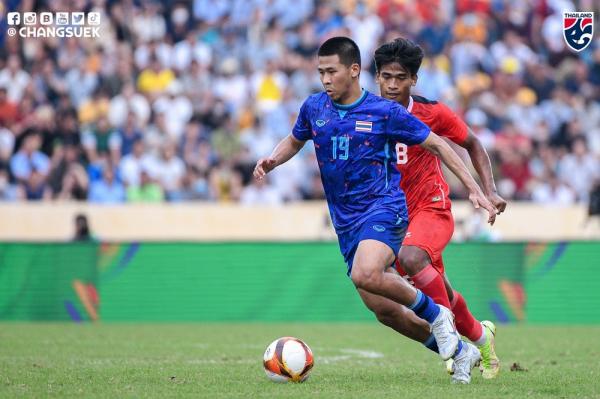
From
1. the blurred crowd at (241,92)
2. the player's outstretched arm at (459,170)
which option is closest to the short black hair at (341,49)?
the player's outstretched arm at (459,170)

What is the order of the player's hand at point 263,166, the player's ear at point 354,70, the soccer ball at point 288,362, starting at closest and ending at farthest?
the soccer ball at point 288,362
the player's ear at point 354,70
the player's hand at point 263,166

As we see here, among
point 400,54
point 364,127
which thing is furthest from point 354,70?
point 400,54

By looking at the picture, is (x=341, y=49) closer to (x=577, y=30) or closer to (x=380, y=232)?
(x=380, y=232)

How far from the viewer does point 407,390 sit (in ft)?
26.2

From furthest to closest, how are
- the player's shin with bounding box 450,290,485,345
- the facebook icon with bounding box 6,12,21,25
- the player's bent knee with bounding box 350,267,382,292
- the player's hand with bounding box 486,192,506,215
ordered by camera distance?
the facebook icon with bounding box 6,12,21,25
the player's shin with bounding box 450,290,485,345
the player's hand with bounding box 486,192,506,215
the player's bent knee with bounding box 350,267,382,292

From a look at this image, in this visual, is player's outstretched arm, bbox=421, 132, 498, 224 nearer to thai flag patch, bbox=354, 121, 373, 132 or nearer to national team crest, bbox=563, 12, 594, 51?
thai flag patch, bbox=354, 121, 373, 132

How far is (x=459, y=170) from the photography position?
27.7ft

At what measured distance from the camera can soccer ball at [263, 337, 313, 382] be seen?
846 cm

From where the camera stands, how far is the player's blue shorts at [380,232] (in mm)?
8367

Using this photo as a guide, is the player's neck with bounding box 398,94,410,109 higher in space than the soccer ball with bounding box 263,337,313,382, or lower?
higher

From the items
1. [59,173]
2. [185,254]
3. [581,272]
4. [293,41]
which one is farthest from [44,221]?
[581,272]

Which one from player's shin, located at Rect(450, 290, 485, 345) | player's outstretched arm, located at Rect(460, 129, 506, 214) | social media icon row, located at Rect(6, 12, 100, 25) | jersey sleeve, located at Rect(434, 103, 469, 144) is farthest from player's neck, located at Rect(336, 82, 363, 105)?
social media icon row, located at Rect(6, 12, 100, 25)

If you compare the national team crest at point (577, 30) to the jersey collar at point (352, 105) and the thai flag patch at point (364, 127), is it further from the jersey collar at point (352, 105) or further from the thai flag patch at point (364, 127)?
the thai flag patch at point (364, 127)

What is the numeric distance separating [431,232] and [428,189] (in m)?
0.45
